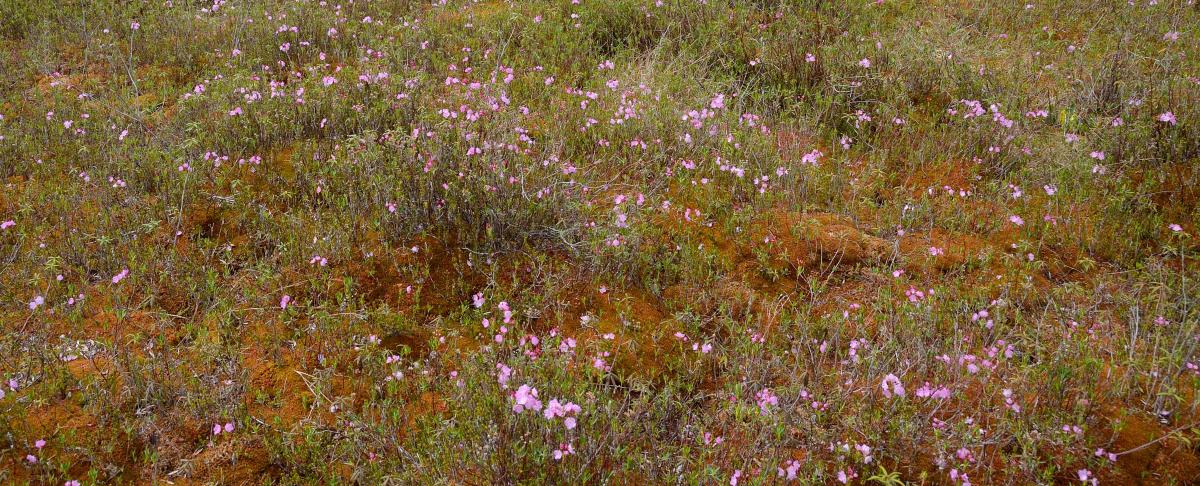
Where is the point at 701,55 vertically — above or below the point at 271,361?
above

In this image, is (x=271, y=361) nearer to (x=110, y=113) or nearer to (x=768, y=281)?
(x=768, y=281)

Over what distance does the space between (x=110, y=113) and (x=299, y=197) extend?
2217mm

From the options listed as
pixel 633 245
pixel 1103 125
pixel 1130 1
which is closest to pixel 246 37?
pixel 633 245

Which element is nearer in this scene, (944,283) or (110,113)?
(944,283)

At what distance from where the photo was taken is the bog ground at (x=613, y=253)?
2959mm

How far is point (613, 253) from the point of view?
398 centimetres

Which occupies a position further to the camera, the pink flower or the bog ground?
the bog ground

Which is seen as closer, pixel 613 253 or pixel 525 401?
pixel 525 401

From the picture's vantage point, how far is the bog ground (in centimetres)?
296

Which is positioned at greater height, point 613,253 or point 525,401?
point 525,401

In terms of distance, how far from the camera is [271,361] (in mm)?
3438

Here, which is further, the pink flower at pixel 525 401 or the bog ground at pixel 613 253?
the bog ground at pixel 613 253

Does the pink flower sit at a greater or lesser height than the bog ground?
greater

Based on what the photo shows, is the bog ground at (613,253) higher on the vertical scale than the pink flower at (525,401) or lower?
lower
